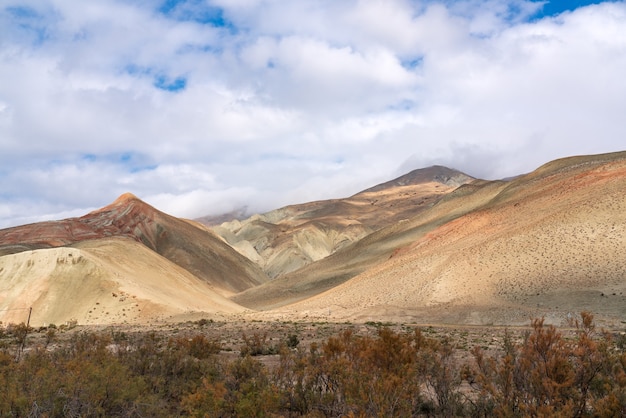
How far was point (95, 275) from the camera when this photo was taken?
39.3m

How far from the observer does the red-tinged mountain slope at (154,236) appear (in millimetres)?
69312

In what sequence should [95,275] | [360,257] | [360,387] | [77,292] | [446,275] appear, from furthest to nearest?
[360,257]
[95,275]
[77,292]
[446,275]
[360,387]

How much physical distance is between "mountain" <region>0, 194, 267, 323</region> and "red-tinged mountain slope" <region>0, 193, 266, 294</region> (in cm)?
20

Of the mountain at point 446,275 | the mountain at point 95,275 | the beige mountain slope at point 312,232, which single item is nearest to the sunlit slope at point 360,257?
the mountain at point 446,275

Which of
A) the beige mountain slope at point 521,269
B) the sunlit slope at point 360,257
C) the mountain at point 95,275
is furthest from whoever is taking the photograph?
the sunlit slope at point 360,257

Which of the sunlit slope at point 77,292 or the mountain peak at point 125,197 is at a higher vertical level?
the mountain peak at point 125,197

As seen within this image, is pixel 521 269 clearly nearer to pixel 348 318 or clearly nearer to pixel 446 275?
pixel 446 275

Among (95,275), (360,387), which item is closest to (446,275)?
(95,275)

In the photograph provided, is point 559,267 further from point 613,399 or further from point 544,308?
point 613,399

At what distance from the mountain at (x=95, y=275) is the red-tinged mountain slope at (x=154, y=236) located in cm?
20

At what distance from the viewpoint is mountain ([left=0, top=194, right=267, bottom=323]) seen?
3597cm

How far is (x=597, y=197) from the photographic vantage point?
37.5 m

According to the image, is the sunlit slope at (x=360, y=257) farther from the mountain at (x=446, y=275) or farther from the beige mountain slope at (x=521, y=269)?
the beige mountain slope at (x=521, y=269)

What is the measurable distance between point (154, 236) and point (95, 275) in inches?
1909
